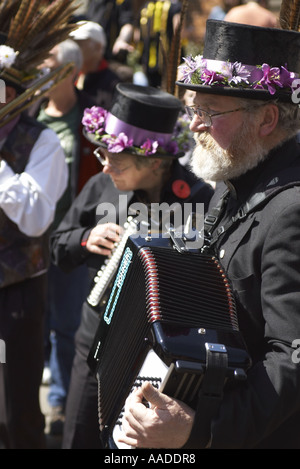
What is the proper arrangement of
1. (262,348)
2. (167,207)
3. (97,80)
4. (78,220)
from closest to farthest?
(262,348), (167,207), (78,220), (97,80)

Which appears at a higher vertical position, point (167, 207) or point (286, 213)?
point (286, 213)

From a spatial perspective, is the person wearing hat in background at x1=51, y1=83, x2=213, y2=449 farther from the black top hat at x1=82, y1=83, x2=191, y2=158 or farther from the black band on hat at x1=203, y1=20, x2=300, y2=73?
the black band on hat at x1=203, y1=20, x2=300, y2=73

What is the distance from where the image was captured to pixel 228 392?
2057 millimetres

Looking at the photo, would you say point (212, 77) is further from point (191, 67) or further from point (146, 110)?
point (146, 110)

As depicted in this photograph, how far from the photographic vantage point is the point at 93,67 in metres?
5.68

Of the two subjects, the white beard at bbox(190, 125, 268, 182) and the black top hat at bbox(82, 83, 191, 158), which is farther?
the black top hat at bbox(82, 83, 191, 158)

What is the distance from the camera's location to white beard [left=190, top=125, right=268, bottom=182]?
91.3 inches

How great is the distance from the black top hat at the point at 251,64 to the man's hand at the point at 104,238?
103 centimetres

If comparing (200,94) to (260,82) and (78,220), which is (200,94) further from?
(78,220)

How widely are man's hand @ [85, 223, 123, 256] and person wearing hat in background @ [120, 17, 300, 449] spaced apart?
0.81 meters

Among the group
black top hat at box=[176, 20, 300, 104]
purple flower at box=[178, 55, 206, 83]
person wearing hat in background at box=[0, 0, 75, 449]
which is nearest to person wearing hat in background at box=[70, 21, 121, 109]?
person wearing hat in background at box=[0, 0, 75, 449]

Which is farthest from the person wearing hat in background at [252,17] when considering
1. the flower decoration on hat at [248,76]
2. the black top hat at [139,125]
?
the flower decoration on hat at [248,76]

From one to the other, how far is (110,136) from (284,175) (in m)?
1.37

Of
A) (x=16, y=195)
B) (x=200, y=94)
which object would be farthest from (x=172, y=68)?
(x=200, y=94)
